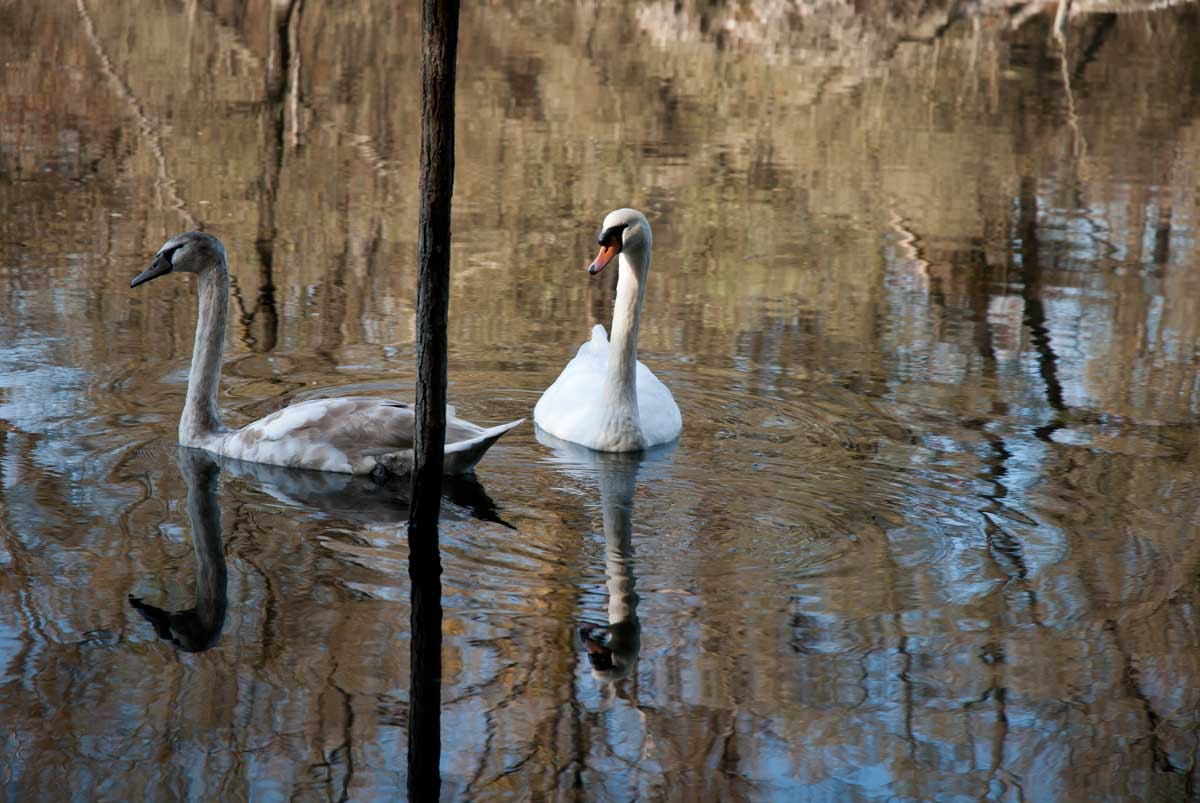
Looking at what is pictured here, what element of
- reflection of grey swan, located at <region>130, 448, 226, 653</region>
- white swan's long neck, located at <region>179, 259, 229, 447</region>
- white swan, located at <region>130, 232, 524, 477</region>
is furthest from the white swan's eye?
reflection of grey swan, located at <region>130, 448, 226, 653</region>

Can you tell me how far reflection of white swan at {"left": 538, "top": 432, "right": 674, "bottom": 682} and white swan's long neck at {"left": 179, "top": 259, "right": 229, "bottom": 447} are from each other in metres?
1.77

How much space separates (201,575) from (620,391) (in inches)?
108

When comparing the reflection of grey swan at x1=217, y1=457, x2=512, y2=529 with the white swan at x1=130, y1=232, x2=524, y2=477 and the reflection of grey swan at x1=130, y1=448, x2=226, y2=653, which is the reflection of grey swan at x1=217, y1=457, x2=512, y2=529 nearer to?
the white swan at x1=130, y1=232, x2=524, y2=477

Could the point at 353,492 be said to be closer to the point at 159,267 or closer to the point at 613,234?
the point at 159,267

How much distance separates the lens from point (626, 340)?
8.56 meters

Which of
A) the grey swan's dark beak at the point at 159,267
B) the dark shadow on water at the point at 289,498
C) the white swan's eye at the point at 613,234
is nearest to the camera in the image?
the dark shadow on water at the point at 289,498

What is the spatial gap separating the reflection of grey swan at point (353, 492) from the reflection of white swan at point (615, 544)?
0.54m

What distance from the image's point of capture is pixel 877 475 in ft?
26.1

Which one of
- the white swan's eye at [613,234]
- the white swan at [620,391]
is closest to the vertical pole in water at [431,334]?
the white swan at [620,391]

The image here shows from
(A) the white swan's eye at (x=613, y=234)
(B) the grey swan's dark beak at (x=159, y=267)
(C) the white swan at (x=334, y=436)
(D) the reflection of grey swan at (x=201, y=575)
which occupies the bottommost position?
(D) the reflection of grey swan at (x=201, y=575)

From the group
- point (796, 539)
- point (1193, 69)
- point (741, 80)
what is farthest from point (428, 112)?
point (1193, 69)

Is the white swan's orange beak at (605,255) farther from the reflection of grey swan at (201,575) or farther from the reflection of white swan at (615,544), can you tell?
the reflection of grey swan at (201,575)

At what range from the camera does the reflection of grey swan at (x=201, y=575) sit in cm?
586

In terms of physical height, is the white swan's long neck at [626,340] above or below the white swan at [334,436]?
above
